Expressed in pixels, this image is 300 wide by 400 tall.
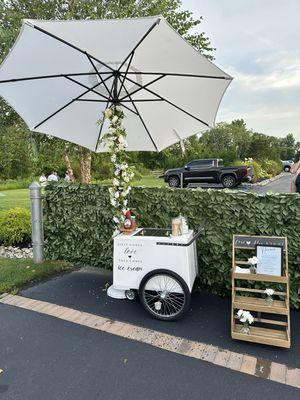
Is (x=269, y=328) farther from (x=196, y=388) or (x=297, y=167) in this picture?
(x=297, y=167)

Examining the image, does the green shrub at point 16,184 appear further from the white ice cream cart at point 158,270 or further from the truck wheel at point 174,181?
the white ice cream cart at point 158,270

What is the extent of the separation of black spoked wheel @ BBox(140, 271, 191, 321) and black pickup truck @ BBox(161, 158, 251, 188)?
13.1 metres

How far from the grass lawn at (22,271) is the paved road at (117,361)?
56 cm

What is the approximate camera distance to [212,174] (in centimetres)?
1731

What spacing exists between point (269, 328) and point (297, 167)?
2.03 metres

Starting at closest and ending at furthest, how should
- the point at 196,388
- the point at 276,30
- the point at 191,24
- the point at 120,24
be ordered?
1. the point at 196,388
2. the point at 120,24
3. the point at 276,30
4. the point at 191,24

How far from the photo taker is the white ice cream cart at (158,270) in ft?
10.4

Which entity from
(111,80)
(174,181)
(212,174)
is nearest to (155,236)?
(111,80)

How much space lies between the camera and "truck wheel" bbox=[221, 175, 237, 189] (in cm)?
1683

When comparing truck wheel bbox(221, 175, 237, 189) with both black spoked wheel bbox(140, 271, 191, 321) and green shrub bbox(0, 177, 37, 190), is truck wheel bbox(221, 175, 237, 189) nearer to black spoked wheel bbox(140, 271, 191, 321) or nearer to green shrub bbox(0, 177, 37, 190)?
black spoked wheel bbox(140, 271, 191, 321)

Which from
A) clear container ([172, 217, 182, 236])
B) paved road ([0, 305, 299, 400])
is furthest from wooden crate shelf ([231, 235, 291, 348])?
clear container ([172, 217, 182, 236])

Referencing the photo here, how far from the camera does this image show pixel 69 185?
183 inches

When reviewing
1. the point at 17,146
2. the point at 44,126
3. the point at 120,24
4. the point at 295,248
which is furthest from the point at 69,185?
the point at 17,146

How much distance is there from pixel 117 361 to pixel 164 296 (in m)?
0.85
